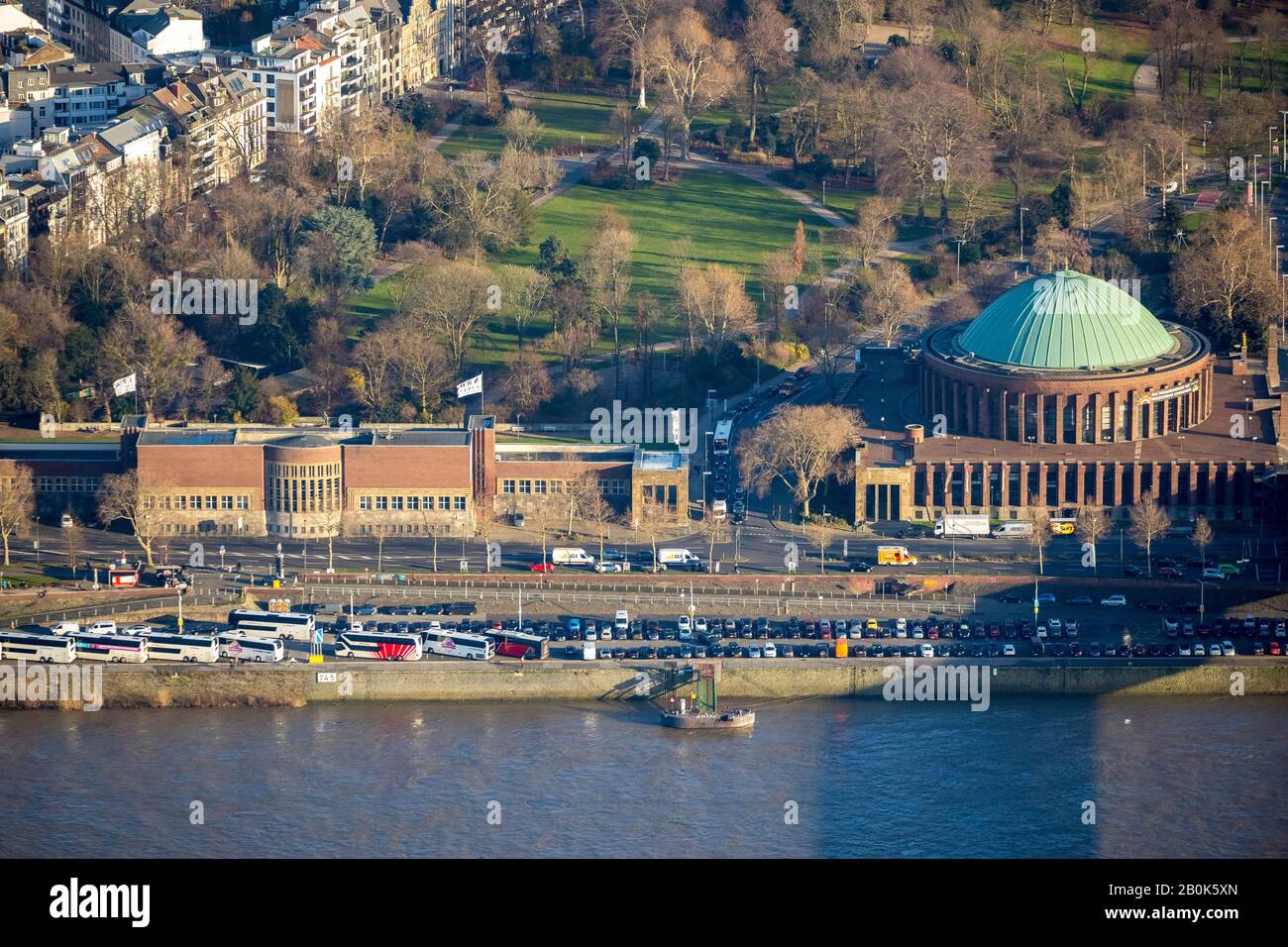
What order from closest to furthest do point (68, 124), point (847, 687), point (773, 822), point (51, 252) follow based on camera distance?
1. point (773, 822)
2. point (847, 687)
3. point (51, 252)
4. point (68, 124)

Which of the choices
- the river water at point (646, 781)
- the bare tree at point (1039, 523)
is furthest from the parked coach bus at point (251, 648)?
the bare tree at point (1039, 523)

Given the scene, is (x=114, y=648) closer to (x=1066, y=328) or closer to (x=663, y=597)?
(x=663, y=597)

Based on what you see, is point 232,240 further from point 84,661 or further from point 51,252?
point 84,661

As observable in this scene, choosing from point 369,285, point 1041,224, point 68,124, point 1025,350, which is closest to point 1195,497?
point 1025,350

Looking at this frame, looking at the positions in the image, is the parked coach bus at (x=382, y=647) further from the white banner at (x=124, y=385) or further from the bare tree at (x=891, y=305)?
the bare tree at (x=891, y=305)

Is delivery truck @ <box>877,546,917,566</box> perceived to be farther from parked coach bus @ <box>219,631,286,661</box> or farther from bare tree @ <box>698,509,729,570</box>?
parked coach bus @ <box>219,631,286,661</box>

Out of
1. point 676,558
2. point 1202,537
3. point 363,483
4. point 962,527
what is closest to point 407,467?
point 363,483

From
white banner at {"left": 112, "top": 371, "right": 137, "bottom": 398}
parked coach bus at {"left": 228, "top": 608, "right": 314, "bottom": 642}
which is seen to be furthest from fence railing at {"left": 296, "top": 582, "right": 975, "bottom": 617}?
white banner at {"left": 112, "top": 371, "right": 137, "bottom": 398}
